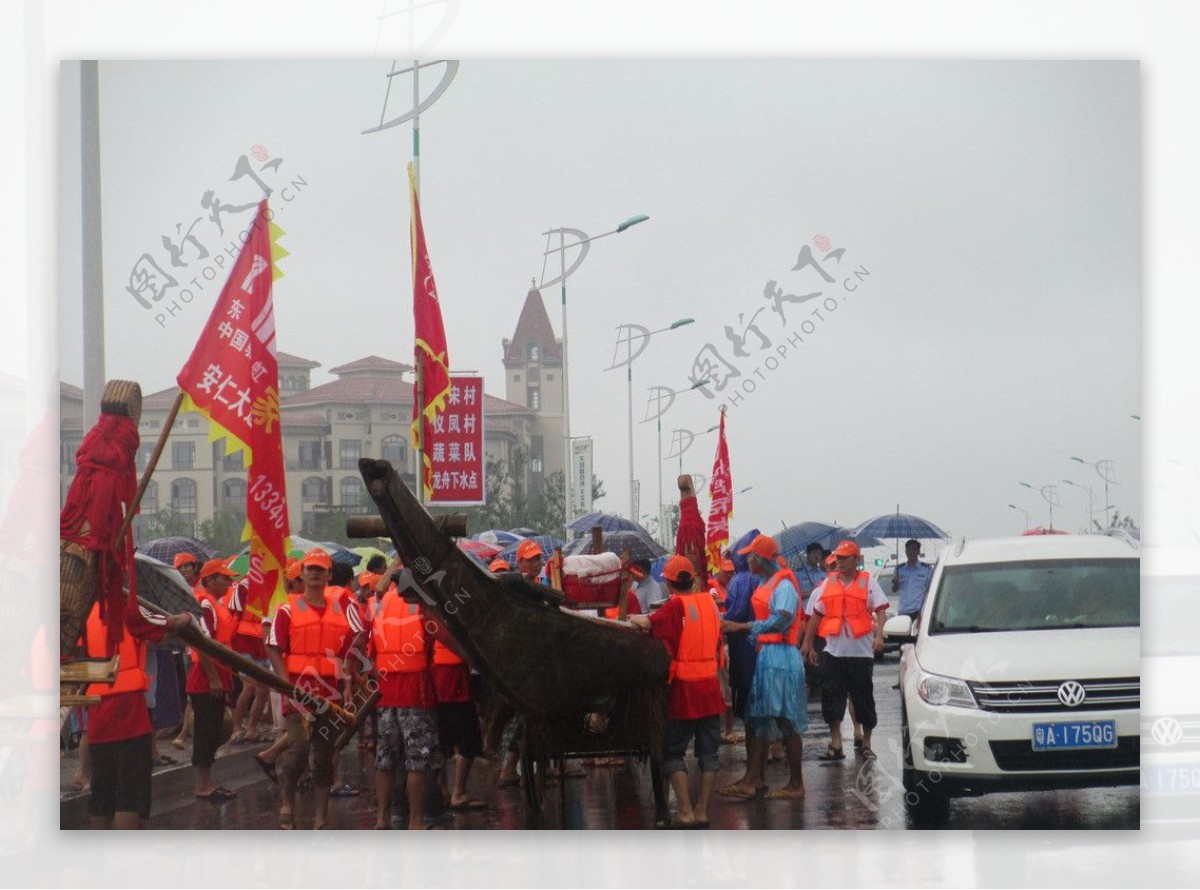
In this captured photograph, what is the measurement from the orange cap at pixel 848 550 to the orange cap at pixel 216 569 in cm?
393

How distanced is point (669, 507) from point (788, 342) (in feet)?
15.0

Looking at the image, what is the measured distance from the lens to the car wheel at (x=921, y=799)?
9891 millimetres

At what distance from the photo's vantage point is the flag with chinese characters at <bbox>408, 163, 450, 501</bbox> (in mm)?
10945

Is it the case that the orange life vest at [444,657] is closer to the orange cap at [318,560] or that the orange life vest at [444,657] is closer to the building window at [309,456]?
the orange cap at [318,560]

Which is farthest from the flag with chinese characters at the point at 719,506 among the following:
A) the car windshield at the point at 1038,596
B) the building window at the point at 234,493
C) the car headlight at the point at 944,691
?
the building window at the point at 234,493

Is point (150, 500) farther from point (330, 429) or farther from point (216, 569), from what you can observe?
point (330, 429)

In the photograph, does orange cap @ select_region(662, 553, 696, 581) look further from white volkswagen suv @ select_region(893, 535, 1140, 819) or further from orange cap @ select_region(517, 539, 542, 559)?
orange cap @ select_region(517, 539, 542, 559)

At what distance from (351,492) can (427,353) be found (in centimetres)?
129

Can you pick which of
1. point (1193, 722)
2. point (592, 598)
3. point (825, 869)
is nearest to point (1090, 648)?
point (1193, 722)

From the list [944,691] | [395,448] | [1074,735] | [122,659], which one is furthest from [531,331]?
[1074,735]

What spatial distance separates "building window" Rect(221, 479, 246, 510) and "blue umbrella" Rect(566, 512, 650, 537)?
404 centimetres

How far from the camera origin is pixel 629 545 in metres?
13.9

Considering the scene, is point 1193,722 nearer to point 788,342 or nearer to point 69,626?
point 788,342

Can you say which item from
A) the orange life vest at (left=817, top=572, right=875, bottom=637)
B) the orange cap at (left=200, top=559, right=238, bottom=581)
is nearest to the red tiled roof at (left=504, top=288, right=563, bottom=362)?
the orange cap at (left=200, top=559, right=238, bottom=581)
